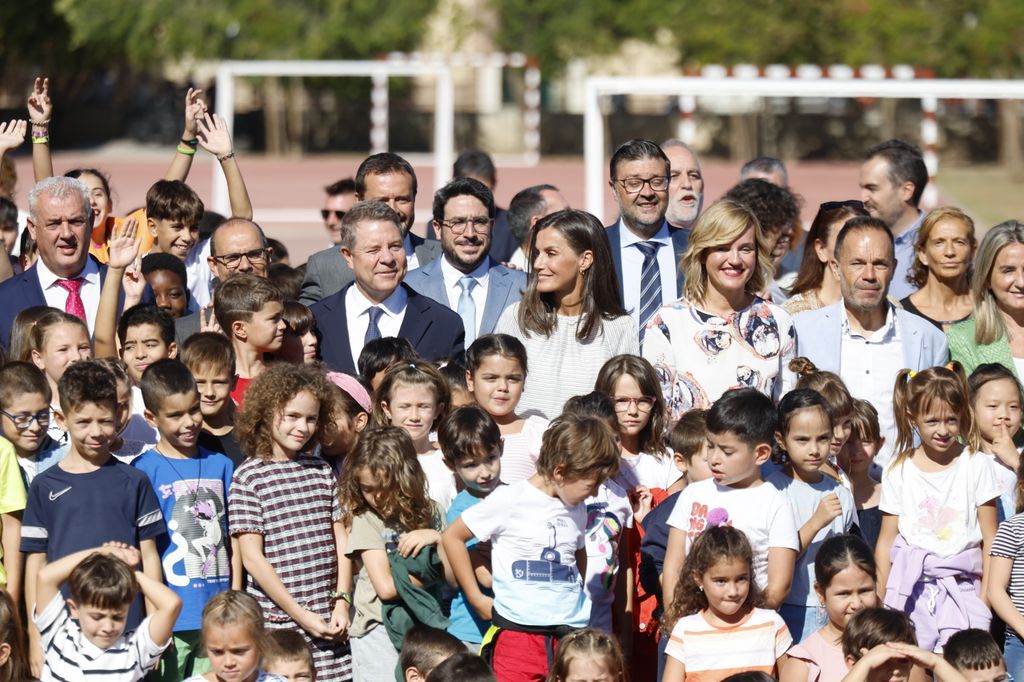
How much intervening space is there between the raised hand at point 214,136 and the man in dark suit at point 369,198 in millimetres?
721

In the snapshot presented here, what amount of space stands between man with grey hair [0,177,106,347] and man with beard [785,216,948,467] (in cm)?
313

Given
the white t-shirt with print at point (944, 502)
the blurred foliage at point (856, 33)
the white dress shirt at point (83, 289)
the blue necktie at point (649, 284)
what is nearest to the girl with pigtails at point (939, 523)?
the white t-shirt with print at point (944, 502)

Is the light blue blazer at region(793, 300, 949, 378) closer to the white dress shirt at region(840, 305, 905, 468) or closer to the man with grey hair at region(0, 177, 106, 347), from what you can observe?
the white dress shirt at region(840, 305, 905, 468)

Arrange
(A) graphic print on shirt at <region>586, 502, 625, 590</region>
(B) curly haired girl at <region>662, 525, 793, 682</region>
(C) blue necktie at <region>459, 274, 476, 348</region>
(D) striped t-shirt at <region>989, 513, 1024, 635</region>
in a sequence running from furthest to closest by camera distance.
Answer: (C) blue necktie at <region>459, 274, 476, 348</region> < (D) striped t-shirt at <region>989, 513, 1024, 635</region> < (A) graphic print on shirt at <region>586, 502, 625, 590</region> < (B) curly haired girl at <region>662, 525, 793, 682</region>

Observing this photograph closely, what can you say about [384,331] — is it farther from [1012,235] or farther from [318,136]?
[318,136]

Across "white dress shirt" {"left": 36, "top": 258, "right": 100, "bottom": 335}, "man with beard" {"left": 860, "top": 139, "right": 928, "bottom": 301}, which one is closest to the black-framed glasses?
"man with beard" {"left": 860, "top": 139, "right": 928, "bottom": 301}

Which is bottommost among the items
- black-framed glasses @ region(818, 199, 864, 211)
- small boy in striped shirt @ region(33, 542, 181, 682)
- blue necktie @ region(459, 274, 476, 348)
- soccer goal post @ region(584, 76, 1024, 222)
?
small boy in striped shirt @ region(33, 542, 181, 682)

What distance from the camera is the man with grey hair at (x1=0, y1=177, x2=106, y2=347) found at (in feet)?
20.5

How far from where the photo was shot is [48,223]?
6277 millimetres

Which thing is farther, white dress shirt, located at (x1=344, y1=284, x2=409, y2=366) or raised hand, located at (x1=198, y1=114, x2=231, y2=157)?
raised hand, located at (x1=198, y1=114, x2=231, y2=157)

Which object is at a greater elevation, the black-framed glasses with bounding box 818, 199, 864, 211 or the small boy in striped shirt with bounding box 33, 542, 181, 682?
the black-framed glasses with bounding box 818, 199, 864, 211

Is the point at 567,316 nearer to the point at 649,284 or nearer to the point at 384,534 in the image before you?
the point at 649,284

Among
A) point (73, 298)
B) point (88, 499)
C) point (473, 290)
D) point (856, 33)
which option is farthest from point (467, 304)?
point (856, 33)

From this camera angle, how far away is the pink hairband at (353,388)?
5.64 metres
